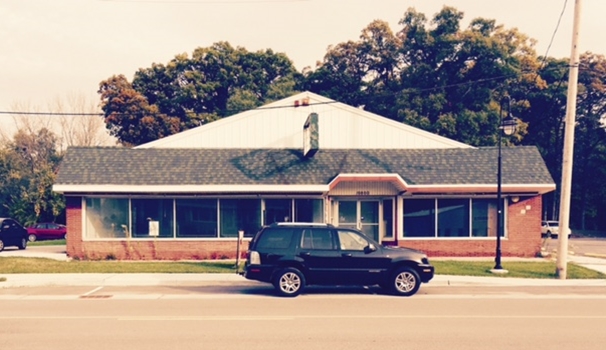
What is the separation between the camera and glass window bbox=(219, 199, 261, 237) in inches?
908

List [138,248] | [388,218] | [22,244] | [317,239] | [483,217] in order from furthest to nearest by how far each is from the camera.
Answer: [22,244] → [388,218] → [483,217] → [138,248] → [317,239]

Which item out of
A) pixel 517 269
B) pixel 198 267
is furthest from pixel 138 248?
pixel 517 269

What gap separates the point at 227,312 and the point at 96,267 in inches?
360

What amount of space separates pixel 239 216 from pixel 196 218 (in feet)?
5.48

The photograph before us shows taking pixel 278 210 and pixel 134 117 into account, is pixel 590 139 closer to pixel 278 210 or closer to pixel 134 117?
pixel 278 210

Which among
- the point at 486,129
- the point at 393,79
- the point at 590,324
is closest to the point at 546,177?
the point at 590,324

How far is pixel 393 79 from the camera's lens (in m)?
48.6

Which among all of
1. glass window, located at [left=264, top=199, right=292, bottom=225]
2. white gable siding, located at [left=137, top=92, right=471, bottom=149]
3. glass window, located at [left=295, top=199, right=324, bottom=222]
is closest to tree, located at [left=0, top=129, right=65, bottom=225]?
white gable siding, located at [left=137, top=92, right=471, bottom=149]

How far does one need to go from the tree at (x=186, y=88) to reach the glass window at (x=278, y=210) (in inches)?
1088

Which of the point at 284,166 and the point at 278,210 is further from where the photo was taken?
the point at 284,166

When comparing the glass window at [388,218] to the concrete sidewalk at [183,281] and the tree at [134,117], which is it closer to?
the concrete sidewalk at [183,281]

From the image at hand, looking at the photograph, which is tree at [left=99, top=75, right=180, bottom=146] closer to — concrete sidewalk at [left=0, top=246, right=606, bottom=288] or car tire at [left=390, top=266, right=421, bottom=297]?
concrete sidewalk at [left=0, top=246, right=606, bottom=288]

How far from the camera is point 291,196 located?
23.2 meters

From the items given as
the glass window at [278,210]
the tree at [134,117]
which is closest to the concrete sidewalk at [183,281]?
the glass window at [278,210]
